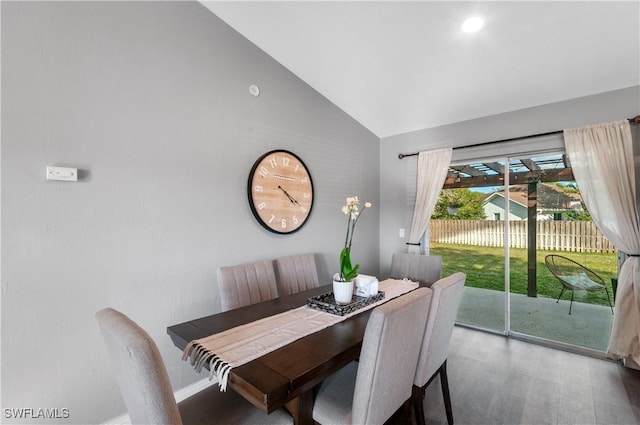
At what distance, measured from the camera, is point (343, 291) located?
1.85 metres

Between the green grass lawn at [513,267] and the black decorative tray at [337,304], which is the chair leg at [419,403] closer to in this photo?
the black decorative tray at [337,304]

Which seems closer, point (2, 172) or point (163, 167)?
point (2, 172)

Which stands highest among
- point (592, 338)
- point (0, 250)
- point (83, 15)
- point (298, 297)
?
point (83, 15)

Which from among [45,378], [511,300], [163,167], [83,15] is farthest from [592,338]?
[83,15]

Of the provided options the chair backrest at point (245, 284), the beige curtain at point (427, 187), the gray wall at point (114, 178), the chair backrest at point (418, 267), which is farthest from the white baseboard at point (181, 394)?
the beige curtain at point (427, 187)

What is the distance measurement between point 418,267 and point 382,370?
188 cm

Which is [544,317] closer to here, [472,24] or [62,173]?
[472,24]

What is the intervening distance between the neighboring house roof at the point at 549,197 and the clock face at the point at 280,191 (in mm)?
2292

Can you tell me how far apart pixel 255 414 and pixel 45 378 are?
131 cm

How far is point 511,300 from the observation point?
10.6 ft

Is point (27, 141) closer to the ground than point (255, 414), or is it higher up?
higher up

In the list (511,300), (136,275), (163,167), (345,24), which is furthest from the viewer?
(511,300)

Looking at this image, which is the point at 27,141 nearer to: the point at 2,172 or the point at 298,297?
the point at 2,172

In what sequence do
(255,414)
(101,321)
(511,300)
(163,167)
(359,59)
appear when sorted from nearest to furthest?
(101,321) → (255,414) → (163,167) → (359,59) → (511,300)
